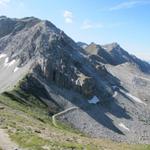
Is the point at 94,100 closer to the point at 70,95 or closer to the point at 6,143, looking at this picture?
the point at 70,95

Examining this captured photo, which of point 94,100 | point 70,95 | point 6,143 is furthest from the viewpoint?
point 94,100

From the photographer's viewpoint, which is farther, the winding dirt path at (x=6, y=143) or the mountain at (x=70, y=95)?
the mountain at (x=70, y=95)

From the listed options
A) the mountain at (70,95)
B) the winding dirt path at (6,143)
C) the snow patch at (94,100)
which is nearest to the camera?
the winding dirt path at (6,143)

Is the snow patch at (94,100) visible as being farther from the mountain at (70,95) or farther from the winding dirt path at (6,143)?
the winding dirt path at (6,143)

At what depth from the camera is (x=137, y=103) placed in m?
199

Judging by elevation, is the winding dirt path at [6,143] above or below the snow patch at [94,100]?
above

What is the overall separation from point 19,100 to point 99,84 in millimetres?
72835

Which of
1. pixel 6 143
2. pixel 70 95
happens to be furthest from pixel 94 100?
pixel 6 143

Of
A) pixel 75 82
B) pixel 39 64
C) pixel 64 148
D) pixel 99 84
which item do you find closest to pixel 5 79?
pixel 39 64

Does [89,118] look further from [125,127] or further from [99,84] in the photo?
[99,84]

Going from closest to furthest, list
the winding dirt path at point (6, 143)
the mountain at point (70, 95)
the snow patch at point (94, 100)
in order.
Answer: the winding dirt path at point (6, 143)
the mountain at point (70, 95)
the snow patch at point (94, 100)

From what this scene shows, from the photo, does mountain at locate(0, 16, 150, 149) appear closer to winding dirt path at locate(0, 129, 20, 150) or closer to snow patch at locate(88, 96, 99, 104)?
snow patch at locate(88, 96, 99, 104)

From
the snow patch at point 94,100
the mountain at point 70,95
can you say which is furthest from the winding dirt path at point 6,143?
the snow patch at point 94,100

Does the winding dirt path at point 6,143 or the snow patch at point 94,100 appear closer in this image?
the winding dirt path at point 6,143
